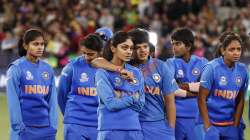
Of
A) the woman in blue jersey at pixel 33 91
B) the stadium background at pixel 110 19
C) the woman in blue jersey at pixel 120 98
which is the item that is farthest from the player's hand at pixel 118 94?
the stadium background at pixel 110 19

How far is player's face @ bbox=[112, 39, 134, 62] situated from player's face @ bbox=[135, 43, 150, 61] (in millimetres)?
242

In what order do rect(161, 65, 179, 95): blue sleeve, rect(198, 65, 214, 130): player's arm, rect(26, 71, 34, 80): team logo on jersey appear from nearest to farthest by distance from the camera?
1. rect(161, 65, 179, 95): blue sleeve
2. rect(198, 65, 214, 130): player's arm
3. rect(26, 71, 34, 80): team logo on jersey

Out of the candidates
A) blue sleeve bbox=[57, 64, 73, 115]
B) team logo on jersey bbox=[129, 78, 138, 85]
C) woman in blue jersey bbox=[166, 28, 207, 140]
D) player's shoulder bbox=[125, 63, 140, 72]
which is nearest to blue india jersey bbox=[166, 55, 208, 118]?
woman in blue jersey bbox=[166, 28, 207, 140]

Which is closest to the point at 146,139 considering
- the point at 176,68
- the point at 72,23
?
the point at 176,68

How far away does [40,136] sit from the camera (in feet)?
27.7

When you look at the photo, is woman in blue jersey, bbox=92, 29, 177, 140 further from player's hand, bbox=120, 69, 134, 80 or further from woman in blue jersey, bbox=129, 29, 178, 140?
player's hand, bbox=120, 69, 134, 80

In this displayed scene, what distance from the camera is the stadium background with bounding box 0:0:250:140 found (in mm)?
20719

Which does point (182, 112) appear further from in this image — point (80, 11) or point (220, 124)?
point (80, 11)

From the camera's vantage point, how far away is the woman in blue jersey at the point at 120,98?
23.7 feet

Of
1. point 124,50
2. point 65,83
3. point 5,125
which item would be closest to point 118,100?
point 124,50

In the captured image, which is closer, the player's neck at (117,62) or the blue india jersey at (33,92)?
the player's neck at (117,62)

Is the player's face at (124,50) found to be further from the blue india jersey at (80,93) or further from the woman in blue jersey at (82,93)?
the blue india jersey at (80,93)

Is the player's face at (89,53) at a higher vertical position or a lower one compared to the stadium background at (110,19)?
lower

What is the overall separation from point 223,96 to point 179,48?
1188 millimetres
